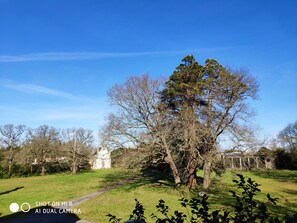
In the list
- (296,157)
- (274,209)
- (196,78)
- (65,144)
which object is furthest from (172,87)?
(296,157)

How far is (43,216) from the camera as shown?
37.3 ft

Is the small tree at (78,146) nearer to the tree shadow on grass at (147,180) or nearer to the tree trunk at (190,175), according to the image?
the tree shadow on grass at (147,180)

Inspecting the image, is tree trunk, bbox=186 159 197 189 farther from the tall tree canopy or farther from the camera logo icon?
the camera logo icon

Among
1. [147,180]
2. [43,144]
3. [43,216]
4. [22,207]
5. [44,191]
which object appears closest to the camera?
[43,216]

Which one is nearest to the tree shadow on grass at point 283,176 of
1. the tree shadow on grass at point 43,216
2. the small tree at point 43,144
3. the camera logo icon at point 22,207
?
the tree shadow on grass at point 43,216

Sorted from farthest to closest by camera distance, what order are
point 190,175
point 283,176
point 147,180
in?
point 283,176, point 147,180, point 190,175

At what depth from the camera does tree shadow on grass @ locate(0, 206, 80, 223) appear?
34.7ft

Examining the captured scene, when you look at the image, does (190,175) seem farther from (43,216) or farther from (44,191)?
(44,191)

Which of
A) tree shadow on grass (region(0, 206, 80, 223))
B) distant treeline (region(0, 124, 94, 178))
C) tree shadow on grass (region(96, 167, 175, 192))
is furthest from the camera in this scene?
distant treeline (region(0, 124, 94, 178))

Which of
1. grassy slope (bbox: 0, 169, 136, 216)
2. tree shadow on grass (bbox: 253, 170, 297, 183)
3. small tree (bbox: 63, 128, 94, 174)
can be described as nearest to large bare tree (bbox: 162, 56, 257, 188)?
grassy slope (bbox: 0, 169, 136, 216)

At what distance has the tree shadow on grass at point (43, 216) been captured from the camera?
34.7ft

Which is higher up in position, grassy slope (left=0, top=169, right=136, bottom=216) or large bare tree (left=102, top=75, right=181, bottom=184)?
large bare tree (left=102, top=75, right=181, bottom=184)

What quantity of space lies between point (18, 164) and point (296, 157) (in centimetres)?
4759

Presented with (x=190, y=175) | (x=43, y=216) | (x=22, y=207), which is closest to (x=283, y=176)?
(x=190, y=175)
